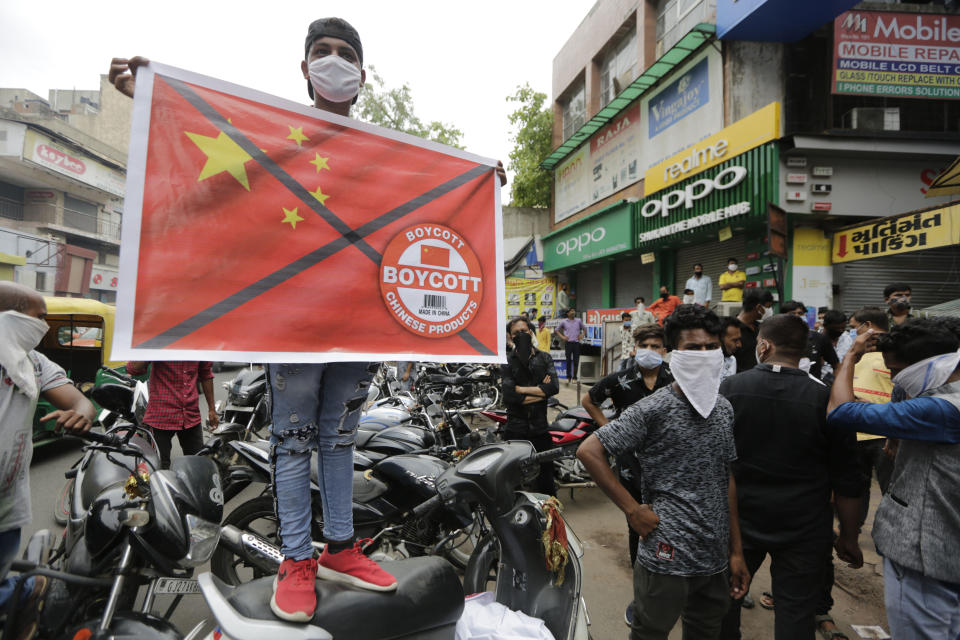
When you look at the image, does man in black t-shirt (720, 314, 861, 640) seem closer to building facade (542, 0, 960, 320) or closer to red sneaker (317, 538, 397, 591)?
red sneaker (317, 538, 397, 591)

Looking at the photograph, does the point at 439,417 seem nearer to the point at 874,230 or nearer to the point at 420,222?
the point at 420,222

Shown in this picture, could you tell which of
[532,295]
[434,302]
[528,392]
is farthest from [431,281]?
[532,295]

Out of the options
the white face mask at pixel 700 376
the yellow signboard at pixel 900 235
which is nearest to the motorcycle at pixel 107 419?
the white face mask at pixel 700 376

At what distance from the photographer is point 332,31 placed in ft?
5.95

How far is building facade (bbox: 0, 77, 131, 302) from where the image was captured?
24.0 metres

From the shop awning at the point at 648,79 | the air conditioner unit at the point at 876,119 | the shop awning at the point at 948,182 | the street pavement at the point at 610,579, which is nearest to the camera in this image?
the street pavement at the point at 610,579

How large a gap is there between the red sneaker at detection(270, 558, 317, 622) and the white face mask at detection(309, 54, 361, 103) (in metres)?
1.71

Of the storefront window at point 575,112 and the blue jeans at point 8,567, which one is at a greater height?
the storefront window at point 575,112

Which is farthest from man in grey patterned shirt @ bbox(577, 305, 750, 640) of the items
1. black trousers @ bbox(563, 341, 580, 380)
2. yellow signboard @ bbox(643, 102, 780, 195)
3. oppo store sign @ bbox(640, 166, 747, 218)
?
black trousers @ bbox(563, 341, 580, 380)

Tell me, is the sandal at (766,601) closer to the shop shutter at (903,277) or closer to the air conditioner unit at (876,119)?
the shop shutter at (903,277)

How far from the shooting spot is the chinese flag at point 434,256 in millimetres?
1987

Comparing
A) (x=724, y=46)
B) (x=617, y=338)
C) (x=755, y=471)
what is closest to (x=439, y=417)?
(x=755, y=471)

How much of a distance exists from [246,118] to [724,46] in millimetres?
12008

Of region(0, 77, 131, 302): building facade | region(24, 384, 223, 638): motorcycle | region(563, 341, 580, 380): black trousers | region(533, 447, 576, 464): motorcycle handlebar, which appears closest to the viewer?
region(24, 384, 223, 638): motorcycle
